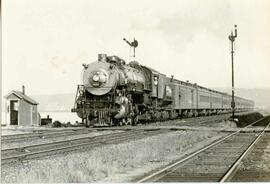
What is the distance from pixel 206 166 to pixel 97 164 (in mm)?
1656

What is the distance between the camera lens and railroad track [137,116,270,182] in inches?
236

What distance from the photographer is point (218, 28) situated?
324 inches

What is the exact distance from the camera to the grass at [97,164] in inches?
238

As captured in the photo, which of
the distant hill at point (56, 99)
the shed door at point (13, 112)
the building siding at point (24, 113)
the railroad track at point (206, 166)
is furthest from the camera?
the shed door at point (13, 112)

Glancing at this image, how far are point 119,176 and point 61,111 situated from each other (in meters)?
24.2

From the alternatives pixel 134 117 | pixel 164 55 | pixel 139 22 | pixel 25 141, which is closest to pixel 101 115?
pixel 134 117

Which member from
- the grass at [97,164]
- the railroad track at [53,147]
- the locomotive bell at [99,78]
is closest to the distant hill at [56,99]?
the locomotive bell at [99,78]

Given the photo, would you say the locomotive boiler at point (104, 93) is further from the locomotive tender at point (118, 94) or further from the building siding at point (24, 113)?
the building siding at point (24, 113)

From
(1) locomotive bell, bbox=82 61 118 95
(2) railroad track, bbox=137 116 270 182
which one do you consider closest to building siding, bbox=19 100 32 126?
(1) locomotive bell, bbox=82 61 118 95

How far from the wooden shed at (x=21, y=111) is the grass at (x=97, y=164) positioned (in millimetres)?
6345

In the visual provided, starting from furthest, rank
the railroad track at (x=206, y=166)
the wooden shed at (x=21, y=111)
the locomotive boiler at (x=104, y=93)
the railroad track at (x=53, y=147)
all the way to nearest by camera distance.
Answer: the wooden shed at (x=21, y=111) < the locomotive boiler at (x=104, y=93) < the railroad track at (x=53, y=147) < the railroad track at (x=206, y=166)

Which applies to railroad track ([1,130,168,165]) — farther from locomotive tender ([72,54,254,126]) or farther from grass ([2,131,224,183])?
locomotive tender ([72,54,254,126])

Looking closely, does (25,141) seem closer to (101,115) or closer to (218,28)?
(101,115)

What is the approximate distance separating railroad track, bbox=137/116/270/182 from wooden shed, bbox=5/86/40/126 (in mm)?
7624
